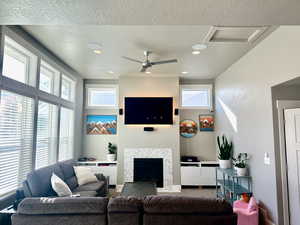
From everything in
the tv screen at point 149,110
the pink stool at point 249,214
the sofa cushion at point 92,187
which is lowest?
the pink stool at point 249,214

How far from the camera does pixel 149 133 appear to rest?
5.63 metres

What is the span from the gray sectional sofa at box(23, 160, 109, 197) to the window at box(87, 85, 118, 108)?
7.03 feet

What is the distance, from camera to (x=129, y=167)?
5531 mm

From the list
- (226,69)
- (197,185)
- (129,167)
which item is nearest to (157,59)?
(226,69)

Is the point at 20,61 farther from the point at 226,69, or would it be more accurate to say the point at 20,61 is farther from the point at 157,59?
the point at 226,69

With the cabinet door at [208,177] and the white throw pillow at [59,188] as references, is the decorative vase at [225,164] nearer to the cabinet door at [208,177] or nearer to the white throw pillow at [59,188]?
the cabinet door at [208,177]

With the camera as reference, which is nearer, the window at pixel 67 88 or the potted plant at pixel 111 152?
the window at pixel 67 88

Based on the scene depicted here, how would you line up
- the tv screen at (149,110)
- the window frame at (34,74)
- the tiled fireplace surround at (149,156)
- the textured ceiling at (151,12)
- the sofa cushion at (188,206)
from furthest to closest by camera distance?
the tv screen at (149,110) < the tiled fireplace surround at (149,156) < the window frame at (34,74) < the sofa cushion at (188,206) < the textured ceiling at (151,12)

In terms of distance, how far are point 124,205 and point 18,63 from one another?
2927mm

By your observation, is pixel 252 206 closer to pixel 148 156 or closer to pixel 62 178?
pixel 148 156

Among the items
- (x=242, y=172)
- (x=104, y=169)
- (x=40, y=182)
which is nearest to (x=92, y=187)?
(x=40, y=182)

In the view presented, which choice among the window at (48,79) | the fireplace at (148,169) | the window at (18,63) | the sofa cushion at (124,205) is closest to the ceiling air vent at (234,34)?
the sofa cushion at (124,205)

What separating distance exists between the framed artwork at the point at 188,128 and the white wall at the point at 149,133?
490mm

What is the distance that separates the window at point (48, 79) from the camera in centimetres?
392
